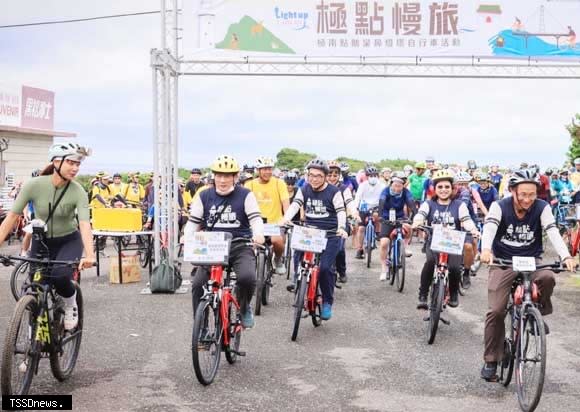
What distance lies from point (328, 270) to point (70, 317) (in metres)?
3.68

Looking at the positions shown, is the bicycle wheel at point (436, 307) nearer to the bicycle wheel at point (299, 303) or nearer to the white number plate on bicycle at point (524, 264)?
the bicycle wheel at point (299, 303)

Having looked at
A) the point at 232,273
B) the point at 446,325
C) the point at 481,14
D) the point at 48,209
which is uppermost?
the point at 481,14

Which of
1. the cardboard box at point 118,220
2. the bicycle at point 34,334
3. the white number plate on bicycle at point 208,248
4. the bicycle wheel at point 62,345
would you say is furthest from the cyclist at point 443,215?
the cardboard box at point 118,220

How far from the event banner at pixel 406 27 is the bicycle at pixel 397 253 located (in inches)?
155

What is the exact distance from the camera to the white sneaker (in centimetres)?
687

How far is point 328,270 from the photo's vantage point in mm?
9633

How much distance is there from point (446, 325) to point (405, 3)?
7737 millimetres

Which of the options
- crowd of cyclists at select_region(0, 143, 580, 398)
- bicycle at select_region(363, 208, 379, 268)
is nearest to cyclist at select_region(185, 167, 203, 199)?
bicycle at select_region(363, 208, 379, 268)

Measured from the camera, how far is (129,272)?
46.7ft

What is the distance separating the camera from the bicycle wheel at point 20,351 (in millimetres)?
5676

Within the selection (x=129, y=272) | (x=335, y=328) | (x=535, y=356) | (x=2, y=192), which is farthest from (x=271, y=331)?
(x=2, y=192)

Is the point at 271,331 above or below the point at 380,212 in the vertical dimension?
below

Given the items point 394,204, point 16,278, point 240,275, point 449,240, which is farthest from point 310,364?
point 394,204

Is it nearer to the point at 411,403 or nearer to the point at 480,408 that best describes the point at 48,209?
the point at 411,403
